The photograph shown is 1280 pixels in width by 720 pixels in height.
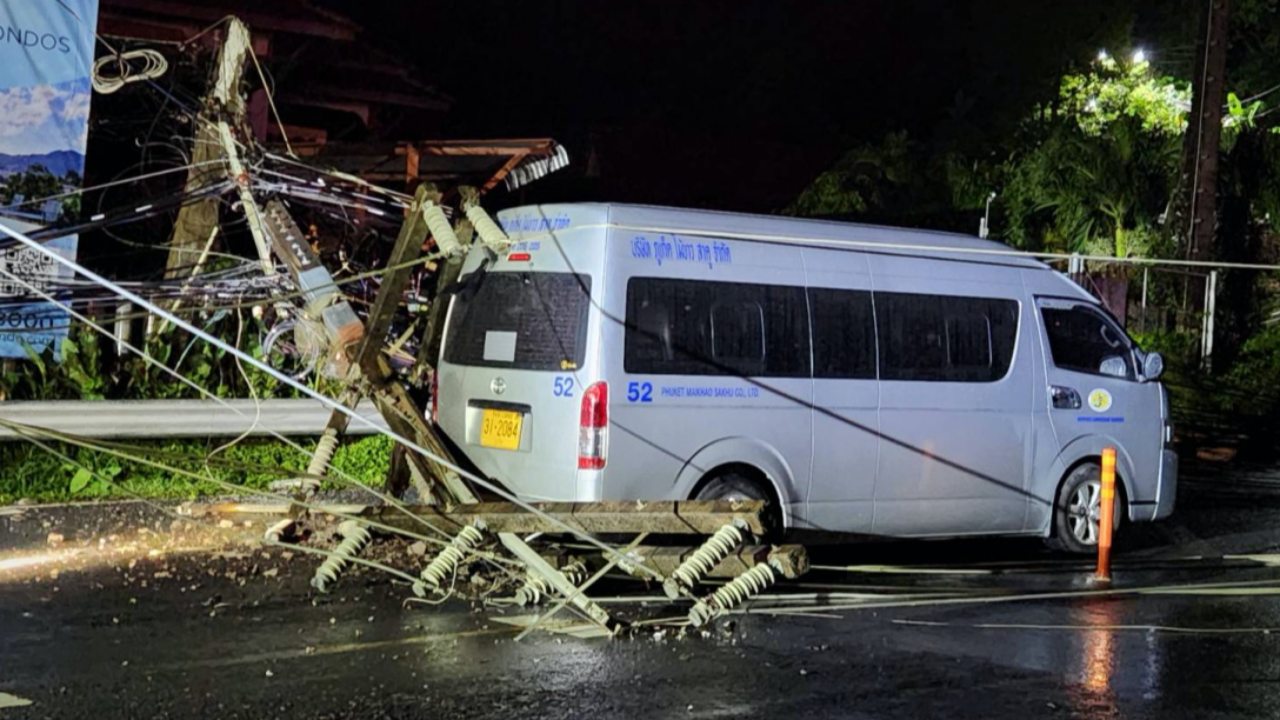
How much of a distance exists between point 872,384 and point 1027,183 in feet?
53.4

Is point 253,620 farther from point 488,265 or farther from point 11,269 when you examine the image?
point 11,269

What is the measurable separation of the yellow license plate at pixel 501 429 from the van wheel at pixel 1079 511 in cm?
444

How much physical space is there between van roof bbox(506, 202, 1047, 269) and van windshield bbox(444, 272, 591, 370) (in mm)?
487

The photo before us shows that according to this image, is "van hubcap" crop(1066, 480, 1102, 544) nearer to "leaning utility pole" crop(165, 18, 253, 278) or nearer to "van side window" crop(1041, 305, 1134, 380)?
"van side window" crop(1041, 305, 1134, 380)

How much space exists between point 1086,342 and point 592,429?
15.0 feet

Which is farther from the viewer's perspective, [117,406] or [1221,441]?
[1221,441]

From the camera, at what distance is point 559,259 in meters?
9.99

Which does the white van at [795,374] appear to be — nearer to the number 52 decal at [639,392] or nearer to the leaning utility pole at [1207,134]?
the number 52 decal at [639,392]

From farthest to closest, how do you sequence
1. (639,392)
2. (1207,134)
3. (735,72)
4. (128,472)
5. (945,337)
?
(735,72) → (1207,134) → (128,472) → (945,337) → (639,392)

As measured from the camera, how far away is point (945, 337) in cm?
1134

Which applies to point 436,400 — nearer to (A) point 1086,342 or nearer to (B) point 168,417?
(B) point 168,417

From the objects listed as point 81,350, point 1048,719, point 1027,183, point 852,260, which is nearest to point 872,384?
point 852,260

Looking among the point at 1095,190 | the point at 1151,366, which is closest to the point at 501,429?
the point at 1151,366

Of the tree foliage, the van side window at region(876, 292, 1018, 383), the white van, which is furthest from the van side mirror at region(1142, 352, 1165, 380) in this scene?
the tree foliage
